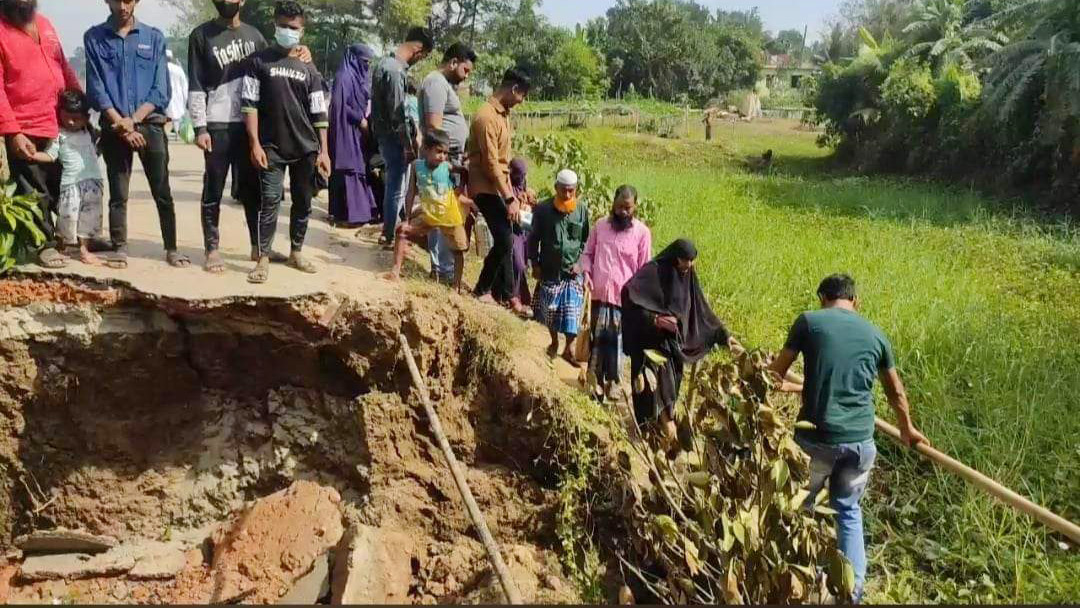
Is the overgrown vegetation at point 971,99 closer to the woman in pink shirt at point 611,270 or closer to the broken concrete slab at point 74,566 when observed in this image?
the woman in pink shirt at point 611,270

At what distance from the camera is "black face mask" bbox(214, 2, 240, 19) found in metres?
4.83

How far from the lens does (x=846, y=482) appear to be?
3.93 meters

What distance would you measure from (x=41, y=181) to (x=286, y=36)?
169 centimetres

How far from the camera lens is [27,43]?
4480 mm

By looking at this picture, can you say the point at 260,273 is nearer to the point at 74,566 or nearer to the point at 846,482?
the point at 74,566

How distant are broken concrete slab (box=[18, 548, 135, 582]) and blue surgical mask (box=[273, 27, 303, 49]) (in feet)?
10.7

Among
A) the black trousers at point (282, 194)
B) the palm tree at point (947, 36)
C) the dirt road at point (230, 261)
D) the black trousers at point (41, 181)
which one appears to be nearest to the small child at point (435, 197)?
the dirt road at point (230, 261)

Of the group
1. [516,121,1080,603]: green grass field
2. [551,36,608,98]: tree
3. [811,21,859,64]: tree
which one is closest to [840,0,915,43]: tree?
[811,21,859,64]: tree

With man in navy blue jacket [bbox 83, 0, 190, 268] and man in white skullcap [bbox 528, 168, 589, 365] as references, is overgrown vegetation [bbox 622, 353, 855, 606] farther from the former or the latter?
man in navy blue jacket [bbox 83, 0, 190, 268]

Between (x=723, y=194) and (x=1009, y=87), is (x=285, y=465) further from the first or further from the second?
(x=1009, y=87)

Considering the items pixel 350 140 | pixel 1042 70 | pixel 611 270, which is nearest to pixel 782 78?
pixel 1042 70

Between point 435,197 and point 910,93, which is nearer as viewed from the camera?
point 435,197

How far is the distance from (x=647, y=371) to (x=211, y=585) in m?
2.86

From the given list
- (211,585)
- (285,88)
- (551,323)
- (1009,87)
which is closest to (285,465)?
(211,585)
